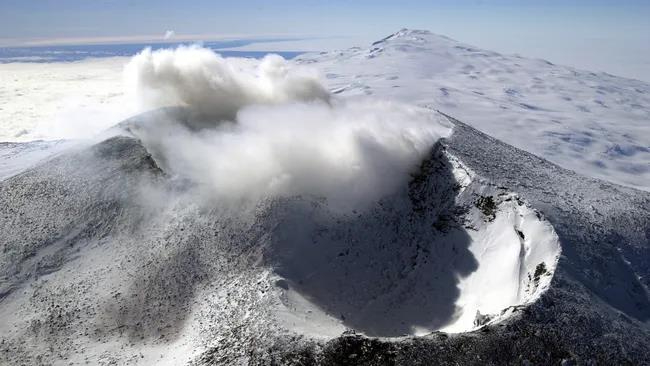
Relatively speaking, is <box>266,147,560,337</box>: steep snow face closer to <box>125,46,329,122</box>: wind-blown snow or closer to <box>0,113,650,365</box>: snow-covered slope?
<box>0,113,650,365</box>: snow-covered slope

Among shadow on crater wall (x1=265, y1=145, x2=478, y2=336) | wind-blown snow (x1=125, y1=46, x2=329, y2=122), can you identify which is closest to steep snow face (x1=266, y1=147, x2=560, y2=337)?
shadow on crater wall (x1=265, y1=145, x2=478, y2=336)

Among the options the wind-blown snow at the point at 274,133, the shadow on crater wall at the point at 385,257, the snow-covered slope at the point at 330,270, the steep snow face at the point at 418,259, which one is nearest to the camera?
the snow-covered slope at the point at 330,270

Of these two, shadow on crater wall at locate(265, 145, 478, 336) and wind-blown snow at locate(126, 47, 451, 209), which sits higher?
wind-blown snow at locate(126, 47, 451, 209)

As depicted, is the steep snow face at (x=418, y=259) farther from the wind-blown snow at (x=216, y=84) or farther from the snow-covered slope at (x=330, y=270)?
the wind-blown snow at (x=216, y=84)

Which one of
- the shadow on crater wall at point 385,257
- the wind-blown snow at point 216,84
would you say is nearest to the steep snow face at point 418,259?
the shadow on crater wall at point 385,257

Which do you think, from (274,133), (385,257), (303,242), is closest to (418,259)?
(385,257)

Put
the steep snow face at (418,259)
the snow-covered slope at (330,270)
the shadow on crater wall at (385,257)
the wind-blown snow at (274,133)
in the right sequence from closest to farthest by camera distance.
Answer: the snow-covered slope at (330,270) < the steep snow face at (418,259) < the shadow on crater wall at (385,257) < the wind-blown snow at (274,133)

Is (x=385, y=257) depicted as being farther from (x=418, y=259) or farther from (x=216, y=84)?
(x=216, y=84)
